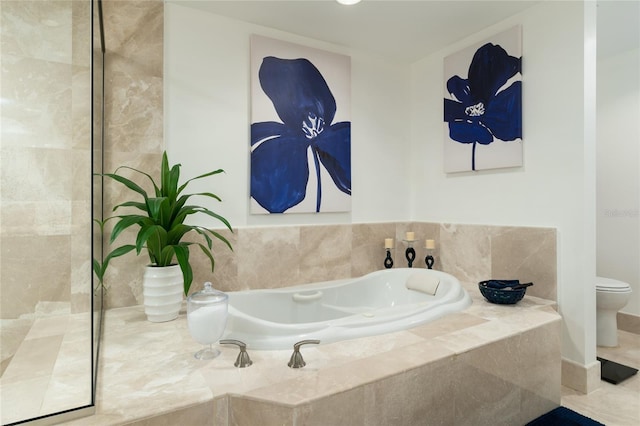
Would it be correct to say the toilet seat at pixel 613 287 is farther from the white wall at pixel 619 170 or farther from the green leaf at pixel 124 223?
the green leaf at pixel 124 223

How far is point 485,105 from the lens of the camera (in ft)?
8.80

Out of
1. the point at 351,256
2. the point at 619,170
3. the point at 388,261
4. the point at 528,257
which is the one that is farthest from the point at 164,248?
the point at 619,170

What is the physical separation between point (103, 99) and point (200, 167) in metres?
0.68

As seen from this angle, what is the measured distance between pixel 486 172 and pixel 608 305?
1.30 metres

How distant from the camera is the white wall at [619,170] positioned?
318 centimetres

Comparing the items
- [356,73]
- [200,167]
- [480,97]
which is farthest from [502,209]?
[200,167]

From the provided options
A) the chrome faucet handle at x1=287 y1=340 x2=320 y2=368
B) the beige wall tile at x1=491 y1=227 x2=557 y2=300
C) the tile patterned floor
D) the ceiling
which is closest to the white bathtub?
the chrome faucet handle at x1=287 y1=340 x2=320 y2=368

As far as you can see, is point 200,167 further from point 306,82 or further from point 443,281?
point 443,281

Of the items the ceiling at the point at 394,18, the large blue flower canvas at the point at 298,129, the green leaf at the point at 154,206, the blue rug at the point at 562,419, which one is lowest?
the blue rug at the point at 562,419

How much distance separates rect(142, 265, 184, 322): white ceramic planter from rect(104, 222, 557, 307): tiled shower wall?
0.39 m

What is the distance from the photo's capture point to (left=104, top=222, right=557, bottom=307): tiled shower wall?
2.35 meters

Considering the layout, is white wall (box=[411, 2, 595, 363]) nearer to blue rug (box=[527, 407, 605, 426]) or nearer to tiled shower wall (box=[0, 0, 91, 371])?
blue rug (box=[527, 407, 605, 426])

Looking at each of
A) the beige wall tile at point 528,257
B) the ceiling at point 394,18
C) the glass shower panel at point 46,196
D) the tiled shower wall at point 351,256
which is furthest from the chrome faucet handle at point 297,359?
the ceiling at point 394,18

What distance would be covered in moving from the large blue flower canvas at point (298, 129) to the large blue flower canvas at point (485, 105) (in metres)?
0.87
